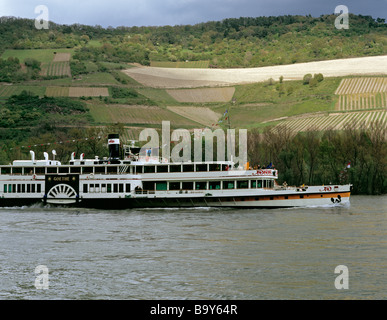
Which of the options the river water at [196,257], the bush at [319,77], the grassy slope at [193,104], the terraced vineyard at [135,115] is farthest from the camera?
the bush at [319,77]

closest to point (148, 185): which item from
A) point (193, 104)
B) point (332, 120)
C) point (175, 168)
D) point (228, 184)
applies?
point (175, 168)

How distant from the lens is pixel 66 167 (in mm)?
56938

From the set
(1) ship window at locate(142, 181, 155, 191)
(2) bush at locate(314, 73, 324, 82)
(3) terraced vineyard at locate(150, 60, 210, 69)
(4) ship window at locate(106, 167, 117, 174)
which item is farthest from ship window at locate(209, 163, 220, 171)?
(3) terraced vineyard at locate(150, 60, 210, 69)

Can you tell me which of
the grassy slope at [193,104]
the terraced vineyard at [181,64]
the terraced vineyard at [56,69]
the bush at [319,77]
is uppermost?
the terraced vineyard at [181,64]

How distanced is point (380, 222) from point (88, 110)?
95941 mm

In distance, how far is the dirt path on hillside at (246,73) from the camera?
160 meters

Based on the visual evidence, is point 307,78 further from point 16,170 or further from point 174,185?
point 16,170

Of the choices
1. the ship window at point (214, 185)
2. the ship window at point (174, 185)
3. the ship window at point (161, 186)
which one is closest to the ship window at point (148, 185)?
the ship window at point (161, 186)

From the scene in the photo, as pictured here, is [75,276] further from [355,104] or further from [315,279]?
[355,104]

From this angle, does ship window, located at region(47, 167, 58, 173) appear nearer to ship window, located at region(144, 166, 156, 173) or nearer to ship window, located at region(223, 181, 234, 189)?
ship window, located at region(144, 166, 156, 173)

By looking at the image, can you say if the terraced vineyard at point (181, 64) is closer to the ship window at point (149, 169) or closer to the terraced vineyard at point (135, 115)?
the terraced vineyard at point (135, 115)

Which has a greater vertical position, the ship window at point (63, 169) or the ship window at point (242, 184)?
the ship window at point (63, 169)

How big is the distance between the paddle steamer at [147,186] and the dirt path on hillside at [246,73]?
336ft
